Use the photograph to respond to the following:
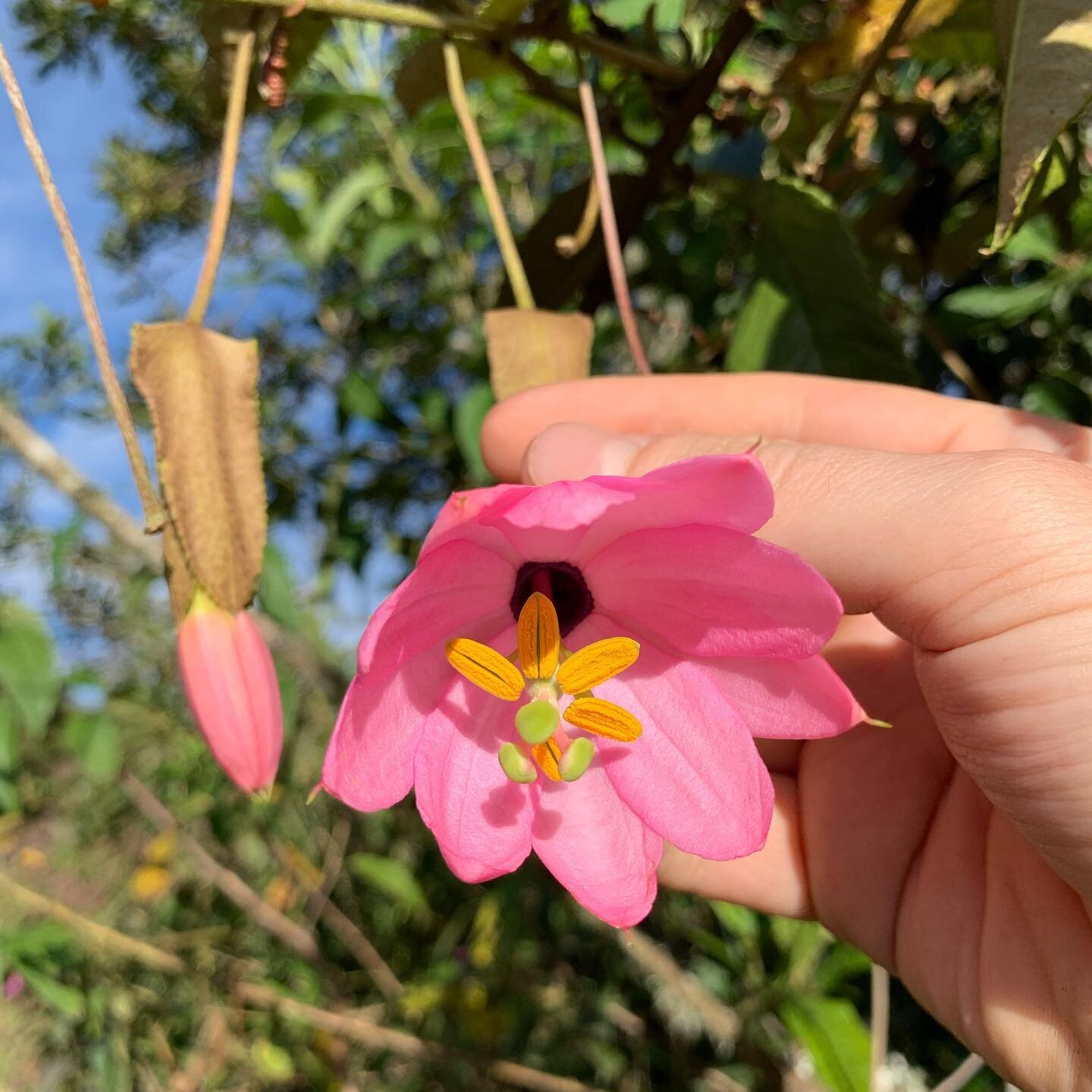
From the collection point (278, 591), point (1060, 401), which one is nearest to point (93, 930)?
point (278, 591)

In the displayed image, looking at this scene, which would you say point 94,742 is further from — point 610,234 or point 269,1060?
point 610,234

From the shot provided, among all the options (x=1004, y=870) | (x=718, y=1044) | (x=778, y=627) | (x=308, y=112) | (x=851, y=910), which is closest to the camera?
(x=778, y=627)

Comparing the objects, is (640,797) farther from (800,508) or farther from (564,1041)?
(564,1041)

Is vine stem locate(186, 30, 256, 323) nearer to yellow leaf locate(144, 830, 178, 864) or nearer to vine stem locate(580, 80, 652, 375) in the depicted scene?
vine stem locate(580, 80, 652, 375)

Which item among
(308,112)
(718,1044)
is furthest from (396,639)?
(718,1044)

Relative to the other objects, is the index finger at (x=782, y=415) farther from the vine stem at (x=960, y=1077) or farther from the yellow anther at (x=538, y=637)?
the vine stem at (x=960, y=1077)

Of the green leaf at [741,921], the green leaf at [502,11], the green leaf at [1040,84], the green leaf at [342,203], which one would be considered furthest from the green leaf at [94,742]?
the green leaf at [1040,84]

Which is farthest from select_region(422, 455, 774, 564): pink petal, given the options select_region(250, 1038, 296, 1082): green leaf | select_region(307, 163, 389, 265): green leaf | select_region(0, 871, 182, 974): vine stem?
select_region(250, 1038, 296, 1082): green leaf
